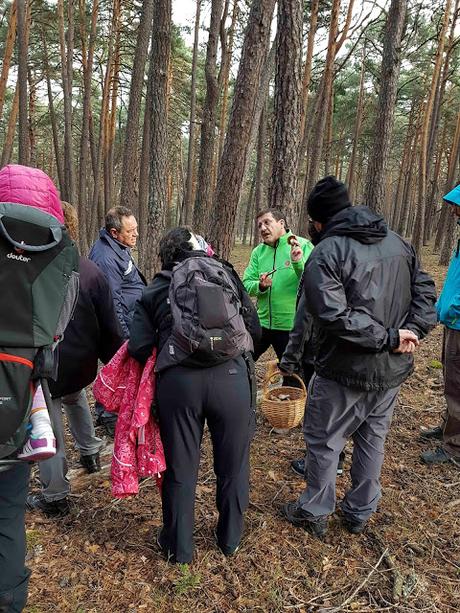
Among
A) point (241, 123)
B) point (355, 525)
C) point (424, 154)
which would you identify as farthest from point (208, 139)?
point (424, 154)

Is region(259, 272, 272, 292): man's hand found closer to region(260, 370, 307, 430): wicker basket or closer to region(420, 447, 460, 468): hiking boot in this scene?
region(260, 370, 307, 430): wicker basket

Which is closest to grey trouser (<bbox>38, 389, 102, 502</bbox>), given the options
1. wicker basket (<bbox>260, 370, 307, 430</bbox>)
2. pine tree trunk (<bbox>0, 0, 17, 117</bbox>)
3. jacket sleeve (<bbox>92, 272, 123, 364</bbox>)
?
jacket sleeve (<bbox>92, 272, 123, 364</bbox>)

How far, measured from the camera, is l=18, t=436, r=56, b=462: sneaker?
166 centimetres

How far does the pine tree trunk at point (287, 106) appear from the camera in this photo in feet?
16.5

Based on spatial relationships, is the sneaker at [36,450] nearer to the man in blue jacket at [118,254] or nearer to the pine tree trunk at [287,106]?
the man in blue jacket at [118,254]

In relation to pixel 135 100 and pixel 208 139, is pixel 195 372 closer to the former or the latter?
pixel 208 139

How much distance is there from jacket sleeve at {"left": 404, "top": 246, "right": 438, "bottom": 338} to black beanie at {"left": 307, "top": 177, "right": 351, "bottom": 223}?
555 mm

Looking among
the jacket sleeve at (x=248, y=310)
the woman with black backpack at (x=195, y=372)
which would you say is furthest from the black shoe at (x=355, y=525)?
the jacket sleeve at (x=248, y=310)

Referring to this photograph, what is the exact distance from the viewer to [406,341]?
2.51m

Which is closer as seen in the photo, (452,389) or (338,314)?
(338,314)

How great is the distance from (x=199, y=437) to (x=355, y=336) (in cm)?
103

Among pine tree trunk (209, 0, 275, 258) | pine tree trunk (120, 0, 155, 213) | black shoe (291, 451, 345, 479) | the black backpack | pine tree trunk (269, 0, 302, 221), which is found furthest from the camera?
pine tree trunk (120, 0, 155, 213)

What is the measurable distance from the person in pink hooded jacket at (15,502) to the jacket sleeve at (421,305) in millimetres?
2083

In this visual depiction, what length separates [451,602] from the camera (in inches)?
93.4
